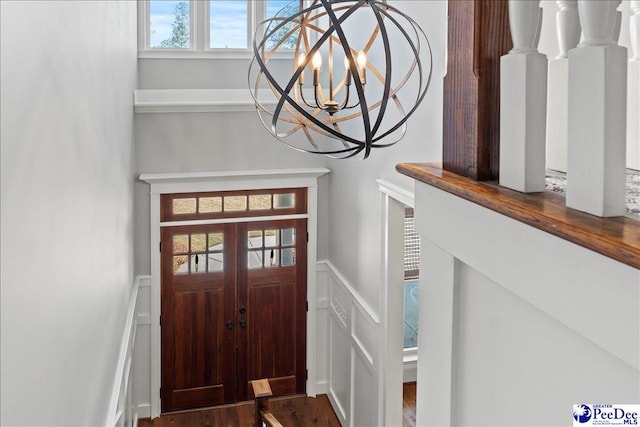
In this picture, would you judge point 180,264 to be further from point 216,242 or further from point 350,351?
point 350,351

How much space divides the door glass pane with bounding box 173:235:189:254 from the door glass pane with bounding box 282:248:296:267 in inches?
33.2

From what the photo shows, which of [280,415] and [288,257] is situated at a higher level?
[288,257]

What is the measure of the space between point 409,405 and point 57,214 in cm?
417

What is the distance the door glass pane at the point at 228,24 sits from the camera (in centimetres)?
491

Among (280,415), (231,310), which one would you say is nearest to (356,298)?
(231,310)

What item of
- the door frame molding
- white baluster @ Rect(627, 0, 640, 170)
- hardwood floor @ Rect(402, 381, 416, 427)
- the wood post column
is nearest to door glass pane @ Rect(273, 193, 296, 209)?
the door frame molding

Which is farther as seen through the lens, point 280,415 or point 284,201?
point 284,201

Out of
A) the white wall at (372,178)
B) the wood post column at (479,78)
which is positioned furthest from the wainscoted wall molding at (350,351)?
the wood post column at (479,78)

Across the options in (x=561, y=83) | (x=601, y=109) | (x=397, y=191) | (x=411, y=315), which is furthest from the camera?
(x=411, y=315)

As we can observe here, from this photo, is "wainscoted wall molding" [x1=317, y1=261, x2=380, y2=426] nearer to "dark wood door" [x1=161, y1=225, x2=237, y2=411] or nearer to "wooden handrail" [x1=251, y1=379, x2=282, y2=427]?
"dark wood door" [x1=161, y1=225, x2=237, y2=411]

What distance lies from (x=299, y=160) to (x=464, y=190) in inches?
171

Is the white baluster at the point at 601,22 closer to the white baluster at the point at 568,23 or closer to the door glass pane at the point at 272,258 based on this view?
the white baluster at the point at 568,23

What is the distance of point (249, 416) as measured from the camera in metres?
5.00

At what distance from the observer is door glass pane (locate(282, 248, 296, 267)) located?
203 inches
